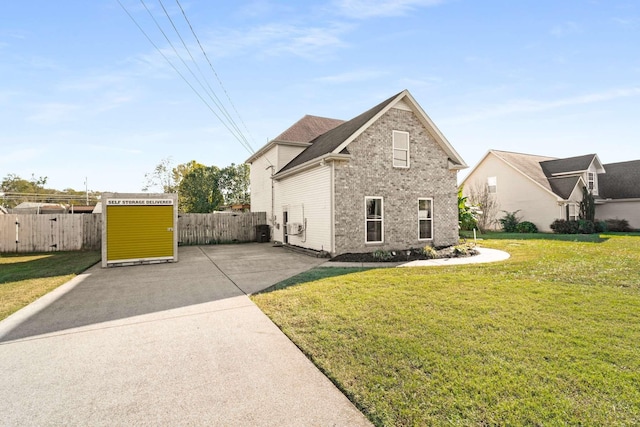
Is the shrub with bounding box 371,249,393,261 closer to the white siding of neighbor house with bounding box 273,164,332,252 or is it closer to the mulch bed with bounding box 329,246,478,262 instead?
the mulch bed with bounding box 329,246,478,262

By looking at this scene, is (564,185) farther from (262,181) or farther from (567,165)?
(262,181)

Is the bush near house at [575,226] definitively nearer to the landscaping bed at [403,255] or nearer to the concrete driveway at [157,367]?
the landscaping bed at [403,255]

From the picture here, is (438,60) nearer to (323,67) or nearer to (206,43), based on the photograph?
(323,67)

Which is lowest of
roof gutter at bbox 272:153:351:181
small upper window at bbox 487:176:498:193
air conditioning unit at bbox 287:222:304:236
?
air conditioning unit at bbox 287:222:304:236

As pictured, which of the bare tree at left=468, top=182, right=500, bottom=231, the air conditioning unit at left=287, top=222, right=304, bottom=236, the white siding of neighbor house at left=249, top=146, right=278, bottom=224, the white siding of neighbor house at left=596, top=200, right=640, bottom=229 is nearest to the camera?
the air conditioning unit at left=287, top=222, right=304, bottom=236

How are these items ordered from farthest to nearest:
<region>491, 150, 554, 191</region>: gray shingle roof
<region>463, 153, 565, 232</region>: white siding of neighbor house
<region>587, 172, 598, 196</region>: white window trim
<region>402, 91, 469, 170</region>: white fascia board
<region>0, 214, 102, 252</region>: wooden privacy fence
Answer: <region>587, 172, 598, 196</region>: white window trim, <region>491, 150, 554, 191</region>: gray shingle roof, <region>463, 153, 565, 232</region>: white siding of neighbor house, <region>0, 214, 102, 252</region>: wooden privacy fence, <region>402, 91, 469, 170</region>: white fascia board

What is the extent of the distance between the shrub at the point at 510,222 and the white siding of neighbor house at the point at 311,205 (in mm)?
20450

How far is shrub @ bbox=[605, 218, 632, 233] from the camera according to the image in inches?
1002

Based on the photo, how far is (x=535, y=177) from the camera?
24750 millimetres

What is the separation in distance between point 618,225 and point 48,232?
40.6 meters

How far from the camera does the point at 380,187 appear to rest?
12.6 m

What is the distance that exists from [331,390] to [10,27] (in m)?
11.9

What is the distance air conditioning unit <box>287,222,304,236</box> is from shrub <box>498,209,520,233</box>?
20.6m

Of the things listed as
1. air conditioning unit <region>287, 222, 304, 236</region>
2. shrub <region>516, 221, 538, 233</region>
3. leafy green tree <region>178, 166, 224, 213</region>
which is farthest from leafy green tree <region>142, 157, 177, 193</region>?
shrub <region>516, 221, 538, 233</region>
